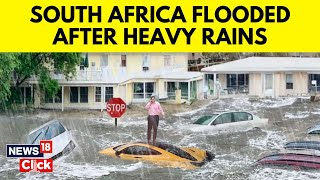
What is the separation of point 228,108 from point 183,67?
0.75m

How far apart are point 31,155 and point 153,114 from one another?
1373 millimetres

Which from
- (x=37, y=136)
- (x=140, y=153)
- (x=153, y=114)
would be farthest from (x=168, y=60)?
(x=37, y=136)

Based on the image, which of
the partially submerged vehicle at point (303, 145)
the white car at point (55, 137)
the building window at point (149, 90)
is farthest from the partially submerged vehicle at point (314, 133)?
the white car at point (55, 137)

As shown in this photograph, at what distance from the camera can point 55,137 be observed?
5695 millimetres

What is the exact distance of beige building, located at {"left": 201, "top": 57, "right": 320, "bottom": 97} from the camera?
5559 mm

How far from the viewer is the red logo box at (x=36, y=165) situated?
512cm

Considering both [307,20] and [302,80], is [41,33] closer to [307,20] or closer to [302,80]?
[307,20]

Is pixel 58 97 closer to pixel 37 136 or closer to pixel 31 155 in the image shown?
pixel 37 136

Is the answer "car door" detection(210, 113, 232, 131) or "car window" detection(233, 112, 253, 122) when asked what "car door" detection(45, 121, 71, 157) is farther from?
"car window" detection(233, 112, 253, 122)

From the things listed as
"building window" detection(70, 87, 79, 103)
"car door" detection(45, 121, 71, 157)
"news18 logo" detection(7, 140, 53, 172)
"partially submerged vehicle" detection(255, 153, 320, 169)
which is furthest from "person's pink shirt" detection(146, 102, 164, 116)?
"partially submerged vehicle" detection(255, 153, 320, 169)

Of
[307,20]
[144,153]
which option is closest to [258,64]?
[144,153]

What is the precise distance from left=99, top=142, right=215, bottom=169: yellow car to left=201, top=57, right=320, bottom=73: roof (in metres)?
0.92

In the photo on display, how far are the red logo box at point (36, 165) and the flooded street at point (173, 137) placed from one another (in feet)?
0.27

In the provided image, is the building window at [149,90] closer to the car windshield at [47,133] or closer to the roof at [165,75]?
the roof at [165,75]
